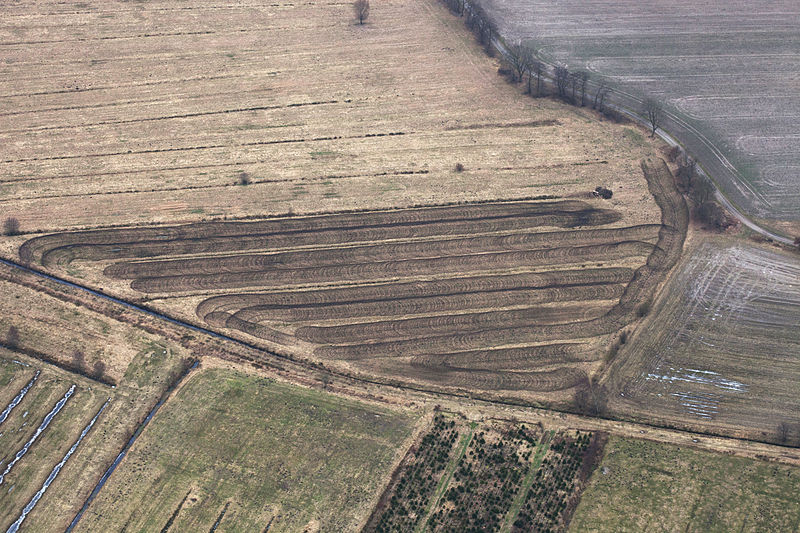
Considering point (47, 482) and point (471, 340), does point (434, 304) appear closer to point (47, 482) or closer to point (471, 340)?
point (471, 340)

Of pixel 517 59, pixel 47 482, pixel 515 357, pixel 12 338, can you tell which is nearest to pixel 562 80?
pixel 517 59

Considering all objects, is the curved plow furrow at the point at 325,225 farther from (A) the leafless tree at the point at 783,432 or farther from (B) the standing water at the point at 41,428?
(A) the leafless tree at the point at 783,432

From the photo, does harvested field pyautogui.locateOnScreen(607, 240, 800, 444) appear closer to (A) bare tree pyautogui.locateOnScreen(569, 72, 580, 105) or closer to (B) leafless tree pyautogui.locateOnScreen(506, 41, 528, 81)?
(A) bare tree pyautogui.locateOnScreen(569, 72, 580, 105)

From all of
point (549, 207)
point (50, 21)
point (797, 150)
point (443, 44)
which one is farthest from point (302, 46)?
point (797, 150)

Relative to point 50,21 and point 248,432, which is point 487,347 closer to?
point 248,432

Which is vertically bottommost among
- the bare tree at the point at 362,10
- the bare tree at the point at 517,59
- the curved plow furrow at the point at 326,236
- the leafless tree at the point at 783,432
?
the leafless tree at the point at 783,432

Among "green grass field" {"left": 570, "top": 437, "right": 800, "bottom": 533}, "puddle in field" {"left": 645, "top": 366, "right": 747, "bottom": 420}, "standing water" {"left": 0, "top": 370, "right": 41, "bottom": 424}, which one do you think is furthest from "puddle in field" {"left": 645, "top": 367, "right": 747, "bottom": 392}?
"standing water" {"left": 0, "top": 370, "right": 41, "bottom": 424}

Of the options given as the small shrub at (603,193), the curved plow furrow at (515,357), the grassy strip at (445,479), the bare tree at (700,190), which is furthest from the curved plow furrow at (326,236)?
the grassy strip at (445,479)
